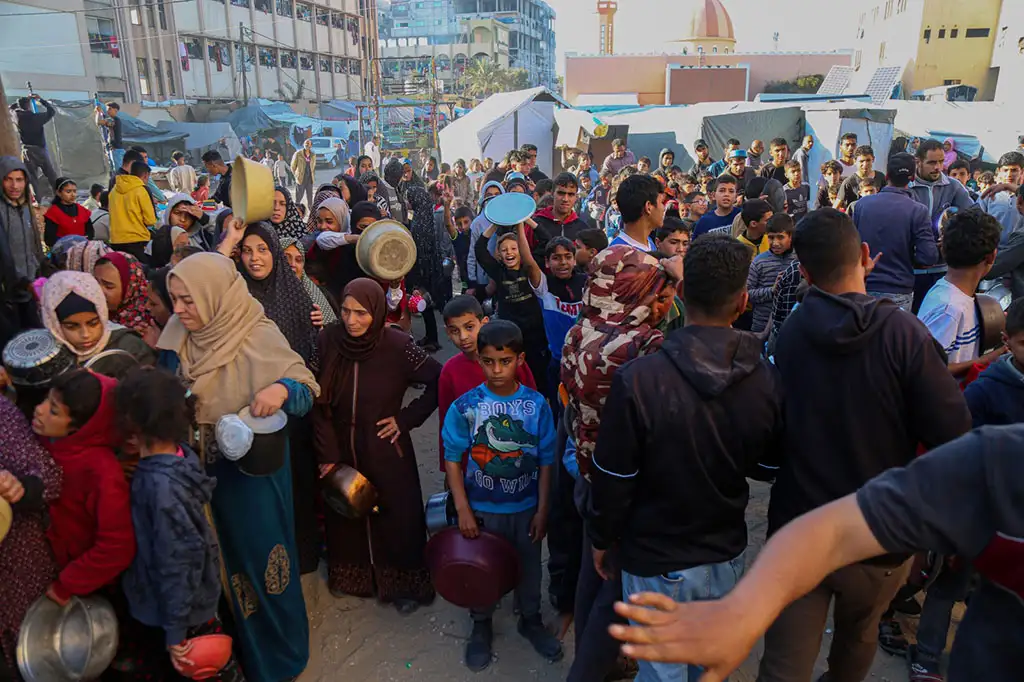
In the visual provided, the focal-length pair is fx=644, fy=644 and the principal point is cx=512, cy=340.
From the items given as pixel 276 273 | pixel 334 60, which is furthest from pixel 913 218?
pixel 334 60

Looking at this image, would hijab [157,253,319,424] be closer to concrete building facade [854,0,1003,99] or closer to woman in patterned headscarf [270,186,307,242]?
woman in patterned headscarf [270,186,307,242]

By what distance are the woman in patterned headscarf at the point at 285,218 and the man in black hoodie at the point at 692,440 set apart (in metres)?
3.28

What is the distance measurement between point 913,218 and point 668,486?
3.30 metres

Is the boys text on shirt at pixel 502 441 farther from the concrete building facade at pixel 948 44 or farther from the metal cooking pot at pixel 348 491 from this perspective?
the concrete building facade at pixel 948 44

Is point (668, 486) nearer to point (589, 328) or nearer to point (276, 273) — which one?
point (589, 328)

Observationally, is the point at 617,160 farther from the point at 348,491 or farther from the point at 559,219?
the point at 348,491

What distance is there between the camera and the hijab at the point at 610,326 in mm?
2186

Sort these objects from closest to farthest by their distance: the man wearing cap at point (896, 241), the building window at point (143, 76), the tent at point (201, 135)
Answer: the man wearing cap at point (896, 241)
the tent at point (201, 135)
the building window at point (143, 76)

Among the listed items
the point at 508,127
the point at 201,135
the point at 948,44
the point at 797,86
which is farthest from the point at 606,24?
the point at 508,127

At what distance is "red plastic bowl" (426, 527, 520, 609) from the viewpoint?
2.71 meters

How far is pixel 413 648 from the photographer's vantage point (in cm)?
305

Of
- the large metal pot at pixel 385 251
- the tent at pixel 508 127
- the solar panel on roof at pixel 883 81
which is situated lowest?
the large metal pot at pixel 385 251

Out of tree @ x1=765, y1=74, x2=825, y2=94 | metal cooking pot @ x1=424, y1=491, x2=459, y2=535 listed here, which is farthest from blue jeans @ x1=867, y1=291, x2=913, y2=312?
tree @ x1=765, y1=74, x2=825, y2=94

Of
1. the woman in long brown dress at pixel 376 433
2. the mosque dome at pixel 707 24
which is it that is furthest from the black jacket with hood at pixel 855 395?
the mosque dome at pixel 707 24
